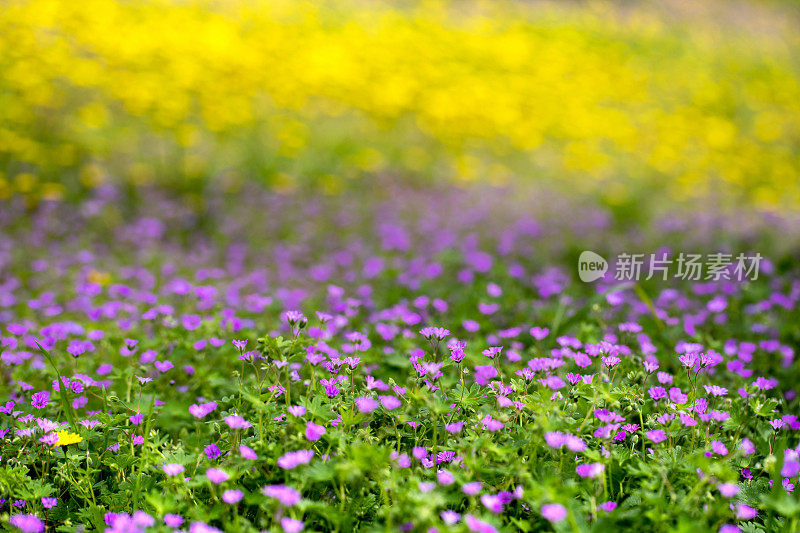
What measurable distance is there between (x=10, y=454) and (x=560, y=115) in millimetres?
7407

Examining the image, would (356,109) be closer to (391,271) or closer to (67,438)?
(391,271)

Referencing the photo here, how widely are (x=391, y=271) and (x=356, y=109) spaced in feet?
14.4

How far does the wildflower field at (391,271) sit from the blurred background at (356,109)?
0.04 meters

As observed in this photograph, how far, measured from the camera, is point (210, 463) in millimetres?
1874

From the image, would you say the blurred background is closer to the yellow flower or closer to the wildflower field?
the wildflower field

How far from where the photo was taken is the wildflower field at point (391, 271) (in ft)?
5.96

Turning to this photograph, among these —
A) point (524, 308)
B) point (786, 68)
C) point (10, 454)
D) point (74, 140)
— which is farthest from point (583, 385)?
point (786, 68)

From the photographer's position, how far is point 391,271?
3932mm

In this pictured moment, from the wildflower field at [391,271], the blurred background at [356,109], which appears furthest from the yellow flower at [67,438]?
the blurred background at [356,109]

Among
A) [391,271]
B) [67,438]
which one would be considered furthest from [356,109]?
[67,438]

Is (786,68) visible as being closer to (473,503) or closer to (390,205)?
(390,205)

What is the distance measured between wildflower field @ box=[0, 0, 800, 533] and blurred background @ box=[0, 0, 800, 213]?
0.13 ft

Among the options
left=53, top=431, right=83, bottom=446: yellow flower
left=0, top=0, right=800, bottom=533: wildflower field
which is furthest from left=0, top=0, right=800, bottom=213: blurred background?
left=53, top=431, right=83, bottom=446: yellow flower

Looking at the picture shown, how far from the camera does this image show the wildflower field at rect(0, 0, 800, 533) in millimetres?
1815
